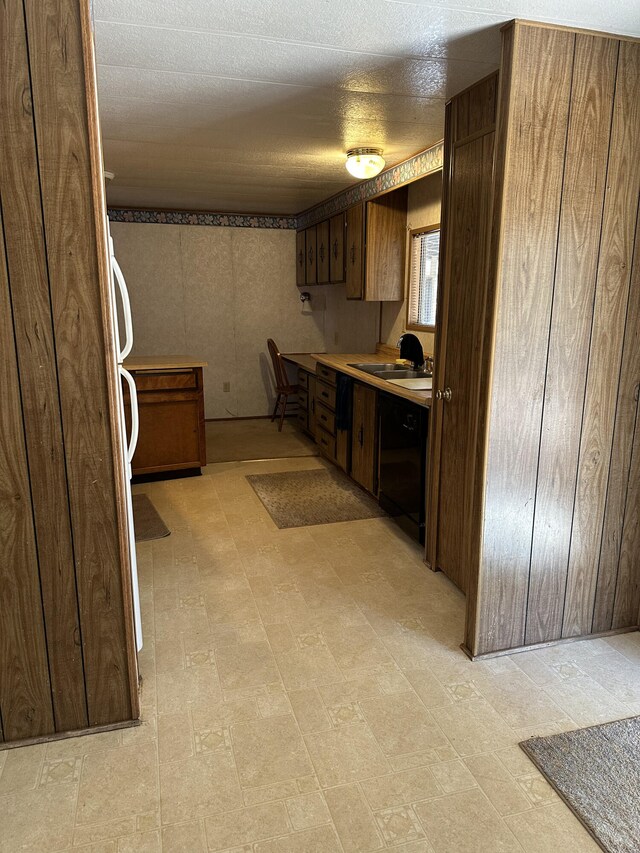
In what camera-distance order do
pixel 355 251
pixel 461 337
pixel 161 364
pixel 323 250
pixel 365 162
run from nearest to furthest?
pixel 461 337 < pixel 365 162 < pixel 161 364 < pixel 355 251 < pixel 323 250

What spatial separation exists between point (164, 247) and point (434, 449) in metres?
4.43

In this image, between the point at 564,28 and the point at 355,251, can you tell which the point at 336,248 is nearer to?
the point at 355,251

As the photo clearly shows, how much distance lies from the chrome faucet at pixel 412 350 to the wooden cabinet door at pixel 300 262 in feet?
8.59

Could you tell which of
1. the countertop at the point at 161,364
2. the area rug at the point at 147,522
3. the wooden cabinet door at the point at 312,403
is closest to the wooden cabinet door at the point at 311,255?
the wooden cabinet door at the point at 312,403

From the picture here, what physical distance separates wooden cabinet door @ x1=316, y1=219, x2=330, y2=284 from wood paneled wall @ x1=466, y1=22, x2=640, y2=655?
142 inches

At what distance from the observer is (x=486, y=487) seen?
2219 mm

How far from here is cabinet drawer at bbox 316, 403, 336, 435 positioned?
4770 millimetres

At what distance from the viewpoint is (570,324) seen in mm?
2195

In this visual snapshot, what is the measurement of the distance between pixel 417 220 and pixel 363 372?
4.00 feet

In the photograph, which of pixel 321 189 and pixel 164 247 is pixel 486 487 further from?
pixel 164 247

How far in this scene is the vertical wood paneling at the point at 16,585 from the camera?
1.70 metres

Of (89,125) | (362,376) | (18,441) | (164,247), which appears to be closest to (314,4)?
(89,125)

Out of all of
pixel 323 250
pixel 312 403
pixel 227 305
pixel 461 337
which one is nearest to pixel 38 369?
pixel 461 337

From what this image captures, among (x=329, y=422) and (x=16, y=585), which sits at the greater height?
(x=16, y=585)
